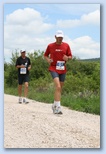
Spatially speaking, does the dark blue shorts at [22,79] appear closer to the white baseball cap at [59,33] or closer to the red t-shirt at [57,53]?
the red t-shirt at [57,53]

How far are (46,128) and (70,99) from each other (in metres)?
0.79

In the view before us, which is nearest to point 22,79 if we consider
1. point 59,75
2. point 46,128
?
point 59,75

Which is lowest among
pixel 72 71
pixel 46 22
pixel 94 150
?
pixel 94 150

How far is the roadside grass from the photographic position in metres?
8.16

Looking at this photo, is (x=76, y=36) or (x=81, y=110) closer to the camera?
(x=76, y=36)

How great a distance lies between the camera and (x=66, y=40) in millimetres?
7859

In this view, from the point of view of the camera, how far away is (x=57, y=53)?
26.1 feet

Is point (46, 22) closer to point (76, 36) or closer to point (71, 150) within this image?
point (76, 36)

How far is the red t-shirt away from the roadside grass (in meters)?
0.31

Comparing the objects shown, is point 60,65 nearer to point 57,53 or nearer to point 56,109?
point 57,53

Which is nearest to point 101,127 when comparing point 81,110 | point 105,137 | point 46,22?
point 105,137

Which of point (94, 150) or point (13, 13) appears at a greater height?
point (13, 13)

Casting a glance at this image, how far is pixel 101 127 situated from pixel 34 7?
1506 millimetres

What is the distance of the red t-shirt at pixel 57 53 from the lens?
793 cm
